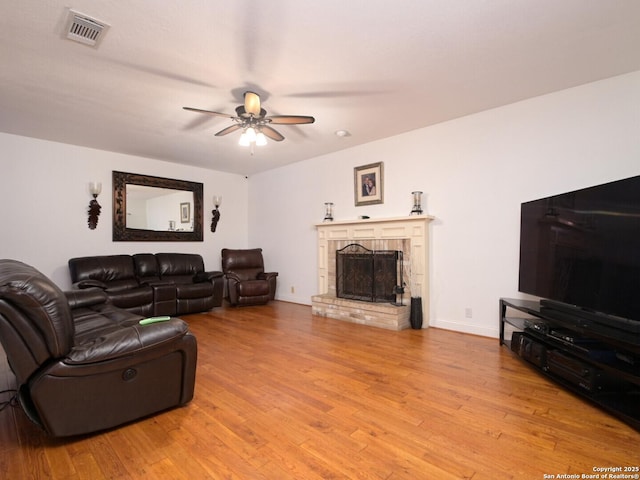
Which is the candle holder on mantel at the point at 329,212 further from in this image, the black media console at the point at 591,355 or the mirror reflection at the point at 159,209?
the black media console at the point at 591,355

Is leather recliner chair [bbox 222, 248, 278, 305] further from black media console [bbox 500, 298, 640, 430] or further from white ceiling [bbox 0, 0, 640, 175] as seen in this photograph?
black media console [bbox 500, 298, 640, 430]

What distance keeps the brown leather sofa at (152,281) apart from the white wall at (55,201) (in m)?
0.39

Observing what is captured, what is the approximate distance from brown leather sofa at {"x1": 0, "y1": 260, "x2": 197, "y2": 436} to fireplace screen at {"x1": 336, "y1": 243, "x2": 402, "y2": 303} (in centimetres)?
288

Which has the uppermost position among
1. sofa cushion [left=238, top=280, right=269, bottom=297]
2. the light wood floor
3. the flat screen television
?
the flat screen television

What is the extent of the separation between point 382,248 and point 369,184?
101 cm

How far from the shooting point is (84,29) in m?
2.16

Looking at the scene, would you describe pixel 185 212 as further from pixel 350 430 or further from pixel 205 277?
pixel 350 430

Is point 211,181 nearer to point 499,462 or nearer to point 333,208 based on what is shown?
point 333,208

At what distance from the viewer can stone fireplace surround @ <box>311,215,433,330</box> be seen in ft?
13.2

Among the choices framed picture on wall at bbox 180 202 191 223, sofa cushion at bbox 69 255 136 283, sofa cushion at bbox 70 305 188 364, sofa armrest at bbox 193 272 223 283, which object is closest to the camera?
sofa cushion at bbox 70 305 188 364

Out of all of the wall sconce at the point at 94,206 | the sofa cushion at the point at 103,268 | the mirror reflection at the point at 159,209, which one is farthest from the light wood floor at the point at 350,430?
the mirror reflection at the point at 159,209

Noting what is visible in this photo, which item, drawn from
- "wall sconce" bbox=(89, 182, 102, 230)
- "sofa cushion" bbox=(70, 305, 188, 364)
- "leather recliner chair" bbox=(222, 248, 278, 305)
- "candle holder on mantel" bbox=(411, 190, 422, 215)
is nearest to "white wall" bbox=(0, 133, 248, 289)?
"wall sconce" bbox=(89, 182, 102, 230)

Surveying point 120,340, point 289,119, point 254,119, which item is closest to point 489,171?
point 289,119

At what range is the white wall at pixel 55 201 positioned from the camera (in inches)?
169
